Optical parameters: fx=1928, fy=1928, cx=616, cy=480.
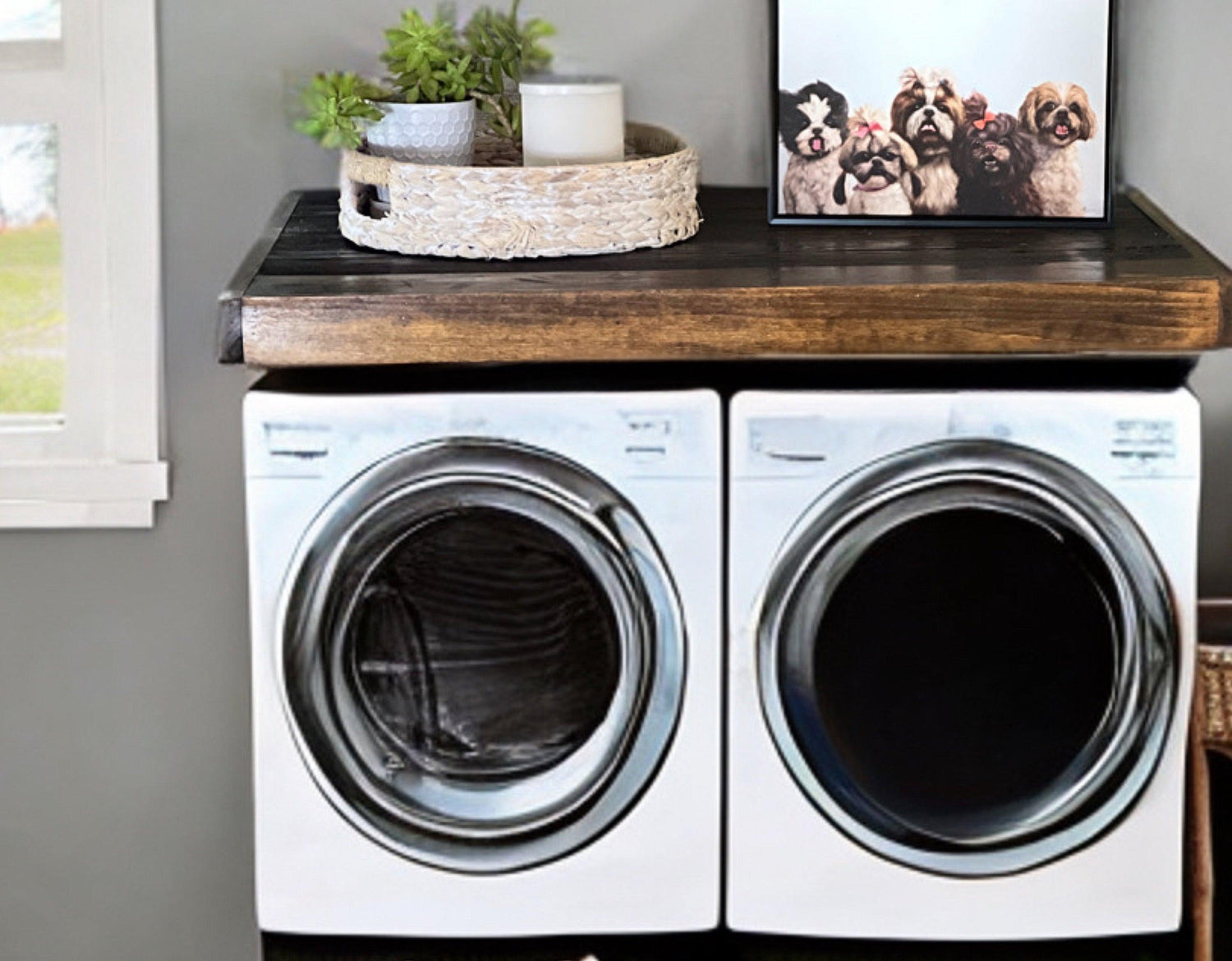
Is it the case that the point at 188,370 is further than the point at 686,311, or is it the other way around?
the point at 188,370

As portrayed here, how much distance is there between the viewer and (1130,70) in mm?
2533

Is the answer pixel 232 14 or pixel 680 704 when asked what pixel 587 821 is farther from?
pixel 232 14

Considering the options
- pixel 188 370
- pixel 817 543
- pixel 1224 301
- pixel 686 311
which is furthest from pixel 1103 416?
pixel 188 370

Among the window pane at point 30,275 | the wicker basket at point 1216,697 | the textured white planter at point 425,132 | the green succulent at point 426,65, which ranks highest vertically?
the green succulent at point 426,65

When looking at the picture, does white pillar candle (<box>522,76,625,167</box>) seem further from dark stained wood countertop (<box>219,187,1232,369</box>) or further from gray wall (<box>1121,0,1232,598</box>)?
gray wall (<box>1121,0,1232,598</box>)

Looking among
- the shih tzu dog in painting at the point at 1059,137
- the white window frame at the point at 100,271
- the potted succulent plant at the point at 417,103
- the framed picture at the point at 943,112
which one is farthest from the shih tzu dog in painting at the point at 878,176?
the white window frame at the point at 100,271

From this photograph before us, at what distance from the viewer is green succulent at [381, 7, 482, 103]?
87.7 inches

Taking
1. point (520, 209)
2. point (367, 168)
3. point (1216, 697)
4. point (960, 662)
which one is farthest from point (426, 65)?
point (1216, 697)

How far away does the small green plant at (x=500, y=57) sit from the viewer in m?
2.38

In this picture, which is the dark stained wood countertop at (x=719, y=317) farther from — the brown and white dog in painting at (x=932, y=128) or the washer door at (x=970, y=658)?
the brown and white dog in painting at (x=932, y=128)

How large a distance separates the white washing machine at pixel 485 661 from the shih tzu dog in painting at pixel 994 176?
0.50 m

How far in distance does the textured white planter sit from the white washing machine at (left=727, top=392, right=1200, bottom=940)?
1.63ft

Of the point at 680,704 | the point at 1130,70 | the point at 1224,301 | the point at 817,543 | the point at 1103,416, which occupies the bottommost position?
the point at 680,704

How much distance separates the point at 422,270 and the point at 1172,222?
0.98 meters
